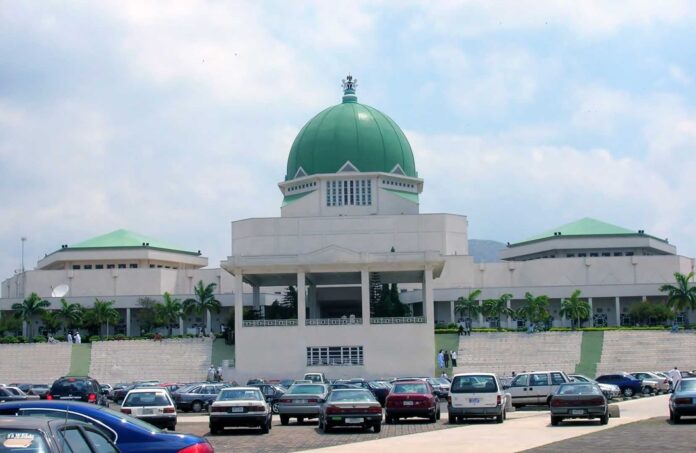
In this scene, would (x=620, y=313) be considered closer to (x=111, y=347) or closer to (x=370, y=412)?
(x=111, y=347)

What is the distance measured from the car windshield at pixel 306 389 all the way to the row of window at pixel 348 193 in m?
50.7

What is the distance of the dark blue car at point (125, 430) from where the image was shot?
517 inches

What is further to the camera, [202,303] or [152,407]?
[202,303]

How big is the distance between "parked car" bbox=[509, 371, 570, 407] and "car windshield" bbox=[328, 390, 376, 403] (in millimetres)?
9691

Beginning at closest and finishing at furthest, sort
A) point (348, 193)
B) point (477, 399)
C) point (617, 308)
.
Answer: point (477, 399)
point (617, 308)
point (348, 193)

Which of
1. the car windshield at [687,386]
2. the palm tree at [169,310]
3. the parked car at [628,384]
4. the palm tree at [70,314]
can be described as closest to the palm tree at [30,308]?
the palm tree at [70,314]

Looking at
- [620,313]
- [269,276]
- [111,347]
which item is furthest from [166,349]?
[620,313]

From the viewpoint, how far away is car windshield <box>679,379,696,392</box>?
26234 millimetres

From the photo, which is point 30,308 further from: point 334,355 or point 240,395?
point 240,395

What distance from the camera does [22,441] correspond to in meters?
8.30

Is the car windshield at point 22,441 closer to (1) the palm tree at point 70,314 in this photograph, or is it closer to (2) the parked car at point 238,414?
(2) the parked car at point 238,414

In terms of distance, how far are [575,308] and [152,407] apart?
54.2 m

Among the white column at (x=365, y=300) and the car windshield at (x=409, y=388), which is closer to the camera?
the car windshield at (x=409, y=388)

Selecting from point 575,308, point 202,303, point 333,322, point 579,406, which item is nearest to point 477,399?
point 579,406
